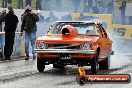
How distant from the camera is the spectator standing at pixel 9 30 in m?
18.0

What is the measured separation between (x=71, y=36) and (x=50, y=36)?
26.8 inches

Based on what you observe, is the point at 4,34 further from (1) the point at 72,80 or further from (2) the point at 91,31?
(1) the point at 72,80

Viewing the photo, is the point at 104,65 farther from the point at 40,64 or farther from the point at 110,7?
the point at 110,7

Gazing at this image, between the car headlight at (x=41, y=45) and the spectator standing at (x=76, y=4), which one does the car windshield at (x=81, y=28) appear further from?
the spectator standing at (x=76, y=4)

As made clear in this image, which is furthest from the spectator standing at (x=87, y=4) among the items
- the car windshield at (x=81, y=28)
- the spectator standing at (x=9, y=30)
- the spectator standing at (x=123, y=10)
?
the car windshield at (x=81, y=28)

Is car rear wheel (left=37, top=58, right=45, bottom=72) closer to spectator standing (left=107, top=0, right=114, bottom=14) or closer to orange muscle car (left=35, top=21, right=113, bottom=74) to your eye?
orange muscle car (left=35, top=21, right=113, bottom=74)

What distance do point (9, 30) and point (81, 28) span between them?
4.85m

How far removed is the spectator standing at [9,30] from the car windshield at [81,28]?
13.4 ft

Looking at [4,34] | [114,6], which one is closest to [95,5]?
[114,6]

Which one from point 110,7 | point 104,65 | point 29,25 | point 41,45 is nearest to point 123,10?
point 110,7

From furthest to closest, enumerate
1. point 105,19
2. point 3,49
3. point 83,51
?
point 105,19 → point 3,49 → point 83,51

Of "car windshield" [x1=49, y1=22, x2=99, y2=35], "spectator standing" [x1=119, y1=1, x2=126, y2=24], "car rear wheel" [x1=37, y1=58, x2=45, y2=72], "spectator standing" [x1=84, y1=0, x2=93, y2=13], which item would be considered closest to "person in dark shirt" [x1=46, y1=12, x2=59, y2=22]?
"spectator standing" [x1=84, y1=0, x2=93, y2=13]

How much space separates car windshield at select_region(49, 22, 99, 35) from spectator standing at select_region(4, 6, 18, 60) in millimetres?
4080

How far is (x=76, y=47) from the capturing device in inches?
500
